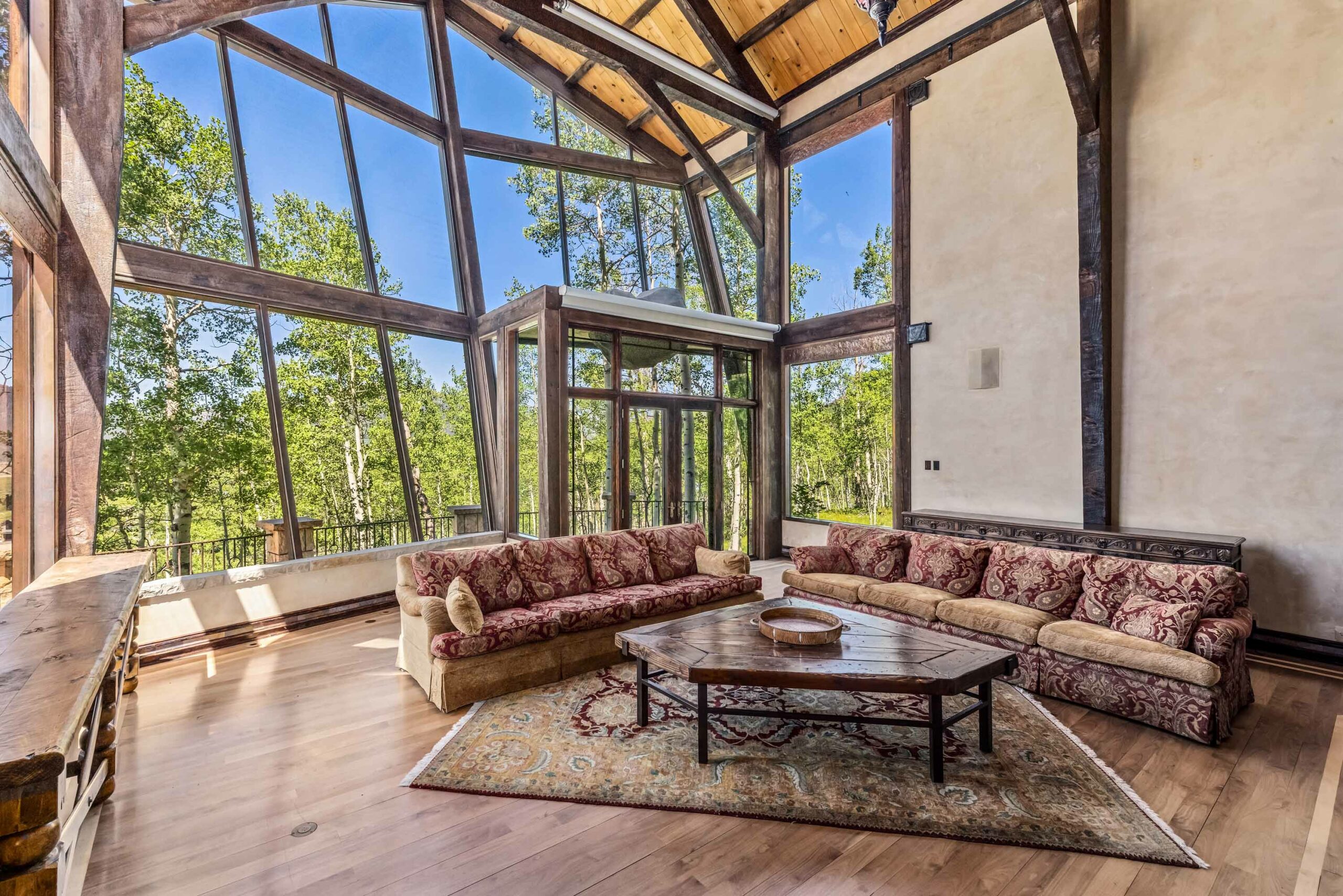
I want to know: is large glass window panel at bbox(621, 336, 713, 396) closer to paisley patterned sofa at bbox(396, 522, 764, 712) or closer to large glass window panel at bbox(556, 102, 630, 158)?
paisley patterned sofa at bbox(396, 522, 764, 712)

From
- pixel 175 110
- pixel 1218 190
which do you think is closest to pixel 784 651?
pixel 1218 190

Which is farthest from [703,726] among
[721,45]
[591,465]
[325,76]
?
[721,45]

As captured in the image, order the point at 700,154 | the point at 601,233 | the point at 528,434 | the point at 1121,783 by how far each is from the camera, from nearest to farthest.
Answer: the point at 1121,783, the point at 528,434, the point at 700,154, the point at 601,233

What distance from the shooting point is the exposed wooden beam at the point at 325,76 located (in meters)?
5.04

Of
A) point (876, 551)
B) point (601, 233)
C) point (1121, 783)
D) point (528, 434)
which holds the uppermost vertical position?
point (601, 233)

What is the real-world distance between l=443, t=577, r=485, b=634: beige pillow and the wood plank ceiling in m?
6.09

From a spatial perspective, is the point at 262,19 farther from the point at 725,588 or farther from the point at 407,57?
the point at 725,588

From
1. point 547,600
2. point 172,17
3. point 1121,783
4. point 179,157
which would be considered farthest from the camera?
point 179,157

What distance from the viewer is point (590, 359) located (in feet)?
20.1

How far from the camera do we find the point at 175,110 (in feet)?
15.2

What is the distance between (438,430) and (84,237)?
3.00 meters

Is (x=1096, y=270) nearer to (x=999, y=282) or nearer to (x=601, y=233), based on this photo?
(x=999, y=282)

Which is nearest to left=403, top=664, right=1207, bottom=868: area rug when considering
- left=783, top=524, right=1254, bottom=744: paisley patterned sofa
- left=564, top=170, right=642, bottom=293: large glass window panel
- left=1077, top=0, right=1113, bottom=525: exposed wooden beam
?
left=783, top=524, right=1254, bottom=744: paisley patterned sofa

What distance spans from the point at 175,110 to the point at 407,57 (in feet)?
7.79
